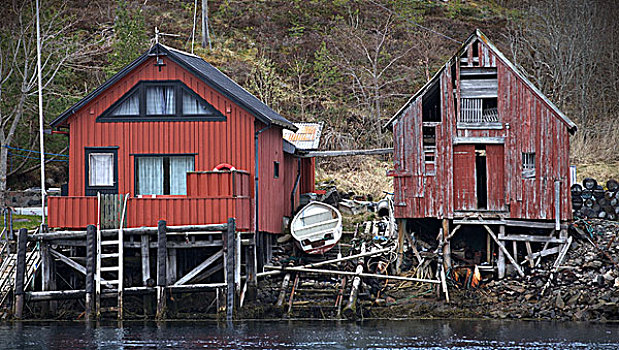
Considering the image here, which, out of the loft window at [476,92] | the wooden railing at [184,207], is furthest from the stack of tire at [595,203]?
the wooden railing at [184,207]

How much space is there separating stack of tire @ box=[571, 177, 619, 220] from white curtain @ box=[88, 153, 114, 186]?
731 inches

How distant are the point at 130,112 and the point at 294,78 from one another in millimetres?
29542

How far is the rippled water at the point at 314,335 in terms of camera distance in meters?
22.8

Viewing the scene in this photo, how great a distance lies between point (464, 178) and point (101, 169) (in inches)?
524

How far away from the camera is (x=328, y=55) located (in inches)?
2244

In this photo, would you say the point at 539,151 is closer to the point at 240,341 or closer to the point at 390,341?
the point at 390,341

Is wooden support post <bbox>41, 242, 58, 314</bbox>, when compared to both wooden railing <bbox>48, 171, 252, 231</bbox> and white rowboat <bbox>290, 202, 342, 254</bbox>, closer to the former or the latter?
wooden railing <bbox>48, 171, 252, 231</bbox>

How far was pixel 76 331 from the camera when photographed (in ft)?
83.7

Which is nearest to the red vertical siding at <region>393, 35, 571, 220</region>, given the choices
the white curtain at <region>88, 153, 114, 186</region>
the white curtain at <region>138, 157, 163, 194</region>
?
the white curtain at <region>138, 157, 163, 194</region>

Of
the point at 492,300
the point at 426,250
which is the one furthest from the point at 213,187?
the point at 492,300

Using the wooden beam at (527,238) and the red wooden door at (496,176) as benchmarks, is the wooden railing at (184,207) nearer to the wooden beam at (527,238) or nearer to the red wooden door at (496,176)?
the red wooden door at (496,176)

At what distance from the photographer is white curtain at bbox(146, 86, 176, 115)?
29.8 metres

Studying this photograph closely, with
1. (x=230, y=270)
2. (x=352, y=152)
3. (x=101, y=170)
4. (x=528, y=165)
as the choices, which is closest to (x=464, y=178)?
(x=528, y=165)

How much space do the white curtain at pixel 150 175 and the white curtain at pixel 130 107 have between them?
1.75 m
